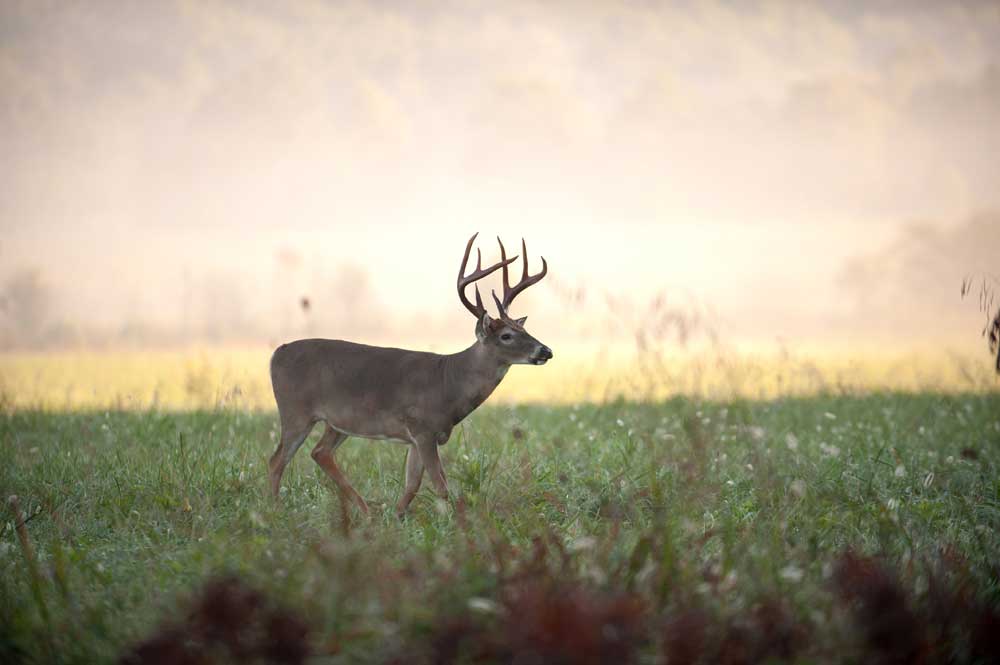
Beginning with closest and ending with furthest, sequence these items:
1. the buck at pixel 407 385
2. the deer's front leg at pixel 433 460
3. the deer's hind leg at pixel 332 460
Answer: the deer's front leg at pixel 433 460 < the deer's hind leg at pixel 332 460 < the buck at pixel 407 385

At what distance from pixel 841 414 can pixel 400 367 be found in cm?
693

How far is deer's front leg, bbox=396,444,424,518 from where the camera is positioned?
24.7ft

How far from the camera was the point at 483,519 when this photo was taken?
21.6ft

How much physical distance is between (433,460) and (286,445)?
1.31m

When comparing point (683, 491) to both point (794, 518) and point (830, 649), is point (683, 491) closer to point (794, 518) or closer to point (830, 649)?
point (794, 518)

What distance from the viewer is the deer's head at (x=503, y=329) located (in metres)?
7.93

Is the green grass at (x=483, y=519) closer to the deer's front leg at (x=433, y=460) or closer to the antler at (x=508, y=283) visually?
the deer's front leg at (x=433, y=460)

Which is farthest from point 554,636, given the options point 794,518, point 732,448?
point 732,448

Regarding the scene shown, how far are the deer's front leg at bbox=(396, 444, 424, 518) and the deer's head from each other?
1.00 meters

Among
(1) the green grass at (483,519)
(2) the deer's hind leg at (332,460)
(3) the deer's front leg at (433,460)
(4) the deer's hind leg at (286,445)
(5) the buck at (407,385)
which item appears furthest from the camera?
(4) the deer's hind leg at (286,445)

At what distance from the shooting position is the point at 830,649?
4.32 m

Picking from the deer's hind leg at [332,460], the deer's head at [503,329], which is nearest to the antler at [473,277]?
the deer's head at [503,329]

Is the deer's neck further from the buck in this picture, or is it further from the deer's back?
the deer's back

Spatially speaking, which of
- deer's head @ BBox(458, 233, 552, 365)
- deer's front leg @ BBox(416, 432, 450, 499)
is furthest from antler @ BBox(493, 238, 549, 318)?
deer's front leg @ BBox(416, 432, 450, 499)
